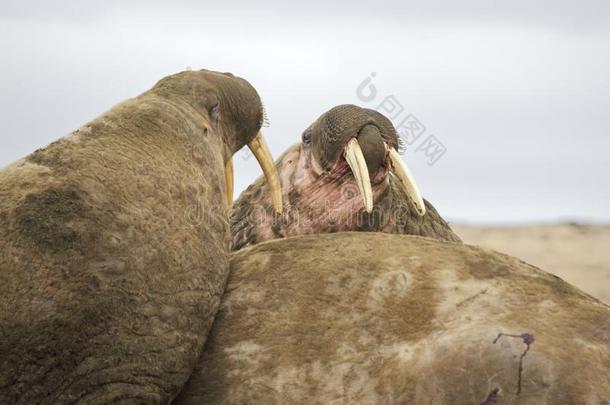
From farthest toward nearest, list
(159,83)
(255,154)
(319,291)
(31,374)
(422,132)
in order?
(422,132) → (255,154) → (159,83) → (319,291) → (31,374)

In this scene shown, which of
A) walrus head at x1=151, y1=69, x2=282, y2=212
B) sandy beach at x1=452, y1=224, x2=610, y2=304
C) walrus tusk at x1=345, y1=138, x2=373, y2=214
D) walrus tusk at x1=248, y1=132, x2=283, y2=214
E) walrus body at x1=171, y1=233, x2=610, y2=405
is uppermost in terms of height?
walrus head at x1=151, y1=69, x2=282, y2=212

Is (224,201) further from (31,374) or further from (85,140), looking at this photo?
(31,374)

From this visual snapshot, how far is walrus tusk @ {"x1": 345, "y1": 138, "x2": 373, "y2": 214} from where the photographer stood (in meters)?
8.06

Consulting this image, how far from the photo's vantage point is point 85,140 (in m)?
5.31

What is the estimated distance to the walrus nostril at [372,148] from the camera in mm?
8742

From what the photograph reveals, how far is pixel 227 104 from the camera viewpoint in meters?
6.34

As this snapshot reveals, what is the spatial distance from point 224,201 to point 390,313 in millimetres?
1014

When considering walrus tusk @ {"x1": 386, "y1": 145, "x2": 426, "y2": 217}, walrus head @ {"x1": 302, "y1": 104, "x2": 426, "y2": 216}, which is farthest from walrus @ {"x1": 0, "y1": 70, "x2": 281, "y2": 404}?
walrus head @ {"x1": 302, "y1": 104, "x2": 426, "y2": 216}

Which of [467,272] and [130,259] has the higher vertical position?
Answer: [130,259]

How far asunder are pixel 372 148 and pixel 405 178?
36 cm

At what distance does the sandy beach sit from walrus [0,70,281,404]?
18.4 meters

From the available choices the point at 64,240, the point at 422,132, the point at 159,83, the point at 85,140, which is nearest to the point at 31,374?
the point at 64,240

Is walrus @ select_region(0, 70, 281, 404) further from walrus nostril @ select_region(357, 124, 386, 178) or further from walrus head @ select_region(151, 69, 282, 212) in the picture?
walrus nostril @ select_region(357, 124, 386, 178)

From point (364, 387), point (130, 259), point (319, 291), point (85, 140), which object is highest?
point (85, 140)
